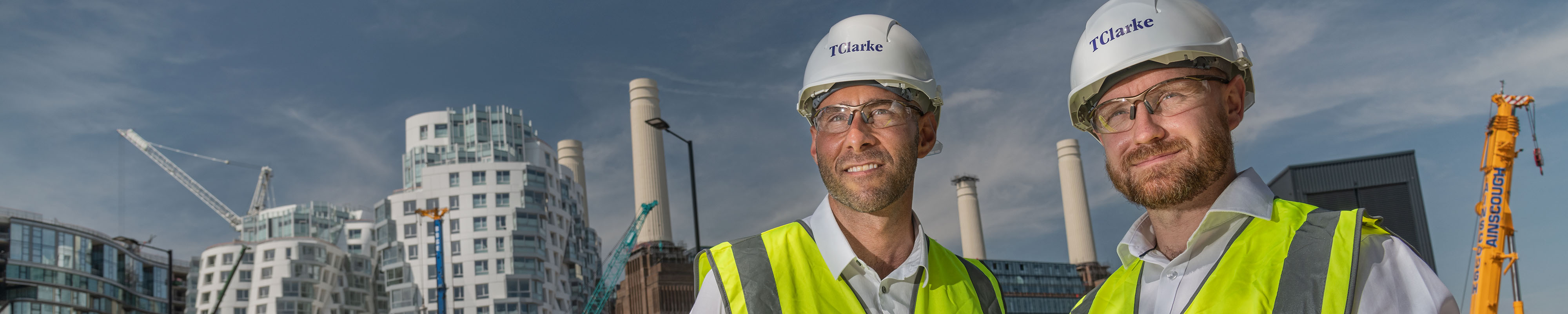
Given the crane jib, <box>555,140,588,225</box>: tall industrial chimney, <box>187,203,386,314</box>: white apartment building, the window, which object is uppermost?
<box>555,140,588,225</box>: tall industrial chimney

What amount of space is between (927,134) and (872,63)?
1.63ft

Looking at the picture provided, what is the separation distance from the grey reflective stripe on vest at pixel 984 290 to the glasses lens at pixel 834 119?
2.96ft

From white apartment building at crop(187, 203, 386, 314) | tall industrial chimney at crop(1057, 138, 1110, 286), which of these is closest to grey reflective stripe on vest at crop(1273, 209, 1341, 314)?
white apartment building at crop(187, 203, 386, 314)

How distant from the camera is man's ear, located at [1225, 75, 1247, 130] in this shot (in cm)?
387

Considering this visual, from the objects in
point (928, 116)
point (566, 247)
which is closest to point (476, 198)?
point (566, 247)

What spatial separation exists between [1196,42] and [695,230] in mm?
18877

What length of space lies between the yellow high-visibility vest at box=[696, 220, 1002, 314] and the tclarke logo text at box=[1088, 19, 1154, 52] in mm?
1347

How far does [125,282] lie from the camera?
108m

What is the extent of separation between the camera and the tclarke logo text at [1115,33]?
3932 millimetres

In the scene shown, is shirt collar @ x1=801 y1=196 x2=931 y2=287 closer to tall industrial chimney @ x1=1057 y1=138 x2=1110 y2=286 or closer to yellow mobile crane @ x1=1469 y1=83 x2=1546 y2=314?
yellow mobile crane @ x1=1469 y1=83 x2=1546 y2=314

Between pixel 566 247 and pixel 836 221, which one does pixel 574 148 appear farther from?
pixel 836 221

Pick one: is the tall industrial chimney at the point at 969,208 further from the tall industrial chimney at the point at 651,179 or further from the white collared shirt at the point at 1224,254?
the white collared shirt at the point at 1224,254

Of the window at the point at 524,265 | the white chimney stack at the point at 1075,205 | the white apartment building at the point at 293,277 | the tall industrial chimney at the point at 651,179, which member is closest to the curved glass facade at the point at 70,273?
the white apartment building at the point at 293,277

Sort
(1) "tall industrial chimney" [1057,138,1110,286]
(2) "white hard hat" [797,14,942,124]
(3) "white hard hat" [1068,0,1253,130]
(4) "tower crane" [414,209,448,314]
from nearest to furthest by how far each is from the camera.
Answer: (3) "white hard hat" [1068,0,1253,130] → (2) "white hard hat" [797,14,942,124] → (4) "tower crane" [414,209,448,314] → (1) "tall industrial chimney" [1057,138,1110,286]
